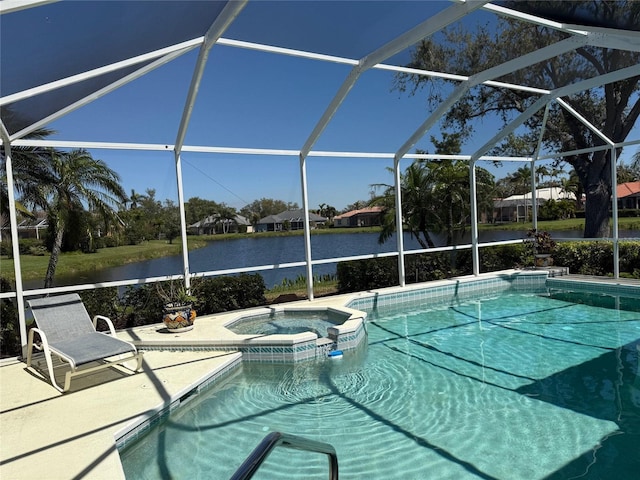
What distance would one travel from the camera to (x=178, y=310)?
7109 mm


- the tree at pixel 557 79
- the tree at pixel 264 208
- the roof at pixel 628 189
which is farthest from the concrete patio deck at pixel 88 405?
the roof at pixel 628 189

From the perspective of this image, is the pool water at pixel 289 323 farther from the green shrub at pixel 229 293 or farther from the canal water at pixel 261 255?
the canal water at pixel 261 255

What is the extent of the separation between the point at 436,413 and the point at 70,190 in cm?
688

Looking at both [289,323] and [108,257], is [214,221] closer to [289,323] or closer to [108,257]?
[108,257]

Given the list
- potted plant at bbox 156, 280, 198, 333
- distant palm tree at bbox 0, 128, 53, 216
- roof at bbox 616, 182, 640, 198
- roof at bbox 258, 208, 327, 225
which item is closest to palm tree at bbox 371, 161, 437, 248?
roof at bbox 258, 208, 327, 225

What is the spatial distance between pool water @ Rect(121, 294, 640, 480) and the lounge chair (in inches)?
47.5

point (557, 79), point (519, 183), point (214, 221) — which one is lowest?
point (214, 221)

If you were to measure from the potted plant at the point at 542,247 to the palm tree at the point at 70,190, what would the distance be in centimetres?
1035

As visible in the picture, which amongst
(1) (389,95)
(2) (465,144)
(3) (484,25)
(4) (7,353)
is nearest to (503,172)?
(2) (465,144)

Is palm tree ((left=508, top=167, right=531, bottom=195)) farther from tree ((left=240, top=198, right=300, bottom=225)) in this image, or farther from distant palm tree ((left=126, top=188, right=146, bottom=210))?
distant palm tree ((left=126, top=188, right=146, bottom=210))

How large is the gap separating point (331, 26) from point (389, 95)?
4752 millimetres

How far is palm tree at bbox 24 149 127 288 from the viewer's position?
723cm

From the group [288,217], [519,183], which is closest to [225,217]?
[288,217]

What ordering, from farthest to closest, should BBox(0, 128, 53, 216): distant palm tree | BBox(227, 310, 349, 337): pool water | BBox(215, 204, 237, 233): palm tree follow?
BBox(215, 204, 237, 233): palm tree → BBox(227, 310, 349, 337): pool water → BBox(0, 128, 53, 216): distant palm tree
